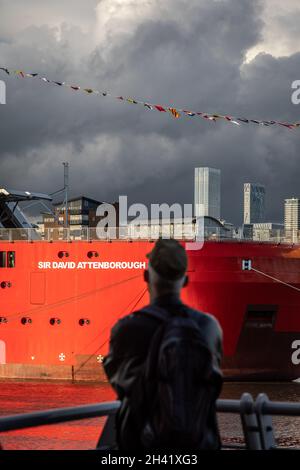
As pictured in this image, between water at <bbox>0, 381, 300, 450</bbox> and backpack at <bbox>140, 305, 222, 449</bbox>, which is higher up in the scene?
backpack at <bbox>140, 305, 222, 449</bbox>

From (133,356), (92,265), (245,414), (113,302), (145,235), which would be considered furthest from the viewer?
(145,235)

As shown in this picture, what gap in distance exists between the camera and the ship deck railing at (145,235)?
28375 mm

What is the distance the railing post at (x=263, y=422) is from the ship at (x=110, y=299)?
23.4m

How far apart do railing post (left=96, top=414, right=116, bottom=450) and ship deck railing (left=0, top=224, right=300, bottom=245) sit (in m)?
23.8

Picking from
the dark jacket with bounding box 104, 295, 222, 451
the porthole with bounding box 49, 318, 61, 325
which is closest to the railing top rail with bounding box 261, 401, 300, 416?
the dark jacket with bounding box 104, 295, 222, 451

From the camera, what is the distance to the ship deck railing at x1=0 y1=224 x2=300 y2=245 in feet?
93.1

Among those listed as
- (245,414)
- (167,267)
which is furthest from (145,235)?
(167,267)

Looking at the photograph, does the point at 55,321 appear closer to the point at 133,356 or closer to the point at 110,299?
the point at 110,299

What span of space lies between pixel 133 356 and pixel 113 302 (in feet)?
84.2

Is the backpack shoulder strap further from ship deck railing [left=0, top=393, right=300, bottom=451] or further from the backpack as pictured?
ship deck railing [left=0, top=393, right=300, bottom=451]

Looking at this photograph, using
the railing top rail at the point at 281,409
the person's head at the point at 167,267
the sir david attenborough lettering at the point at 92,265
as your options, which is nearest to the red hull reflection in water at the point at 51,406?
the sir david attenborough lettering at the point at 92,265

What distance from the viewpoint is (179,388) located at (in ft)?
10.3

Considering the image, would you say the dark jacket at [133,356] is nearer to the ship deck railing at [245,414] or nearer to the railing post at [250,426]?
the ship deck railing at [245,414]

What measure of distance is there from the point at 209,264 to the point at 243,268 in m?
1.33
